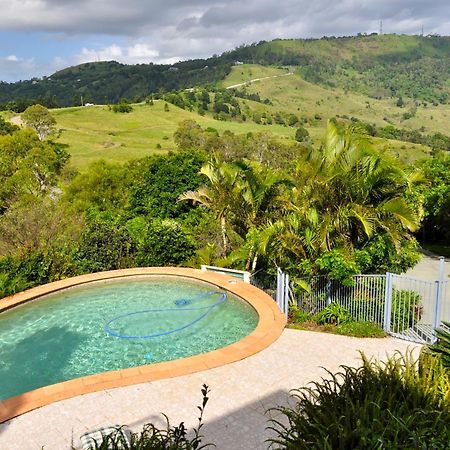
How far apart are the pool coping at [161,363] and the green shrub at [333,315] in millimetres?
888

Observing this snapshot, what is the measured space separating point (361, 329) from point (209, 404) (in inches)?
161

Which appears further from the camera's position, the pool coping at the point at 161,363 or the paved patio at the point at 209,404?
the pool coping at the point at 161,363

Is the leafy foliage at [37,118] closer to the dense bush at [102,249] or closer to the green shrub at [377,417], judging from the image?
the dense bush at [102,249]

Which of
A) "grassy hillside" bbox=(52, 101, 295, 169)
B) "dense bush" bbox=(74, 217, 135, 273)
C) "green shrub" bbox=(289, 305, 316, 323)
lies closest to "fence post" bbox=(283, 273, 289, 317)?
"green shrub" bbox=(289, 305, 316, 323)

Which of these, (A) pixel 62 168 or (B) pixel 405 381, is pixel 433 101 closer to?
(A) pixel 62 168

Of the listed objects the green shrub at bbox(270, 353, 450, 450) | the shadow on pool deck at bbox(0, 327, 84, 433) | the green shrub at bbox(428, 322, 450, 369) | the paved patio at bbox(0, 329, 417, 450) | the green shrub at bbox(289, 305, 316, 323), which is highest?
the green shrub at bbox(270, 353, 450, 450)

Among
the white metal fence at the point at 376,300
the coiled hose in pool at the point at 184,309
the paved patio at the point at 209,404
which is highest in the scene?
the white metal fence at the point at 376,300

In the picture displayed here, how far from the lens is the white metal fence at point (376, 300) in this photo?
9.49 meters

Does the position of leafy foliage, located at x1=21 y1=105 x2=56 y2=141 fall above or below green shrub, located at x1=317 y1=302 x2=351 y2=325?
above

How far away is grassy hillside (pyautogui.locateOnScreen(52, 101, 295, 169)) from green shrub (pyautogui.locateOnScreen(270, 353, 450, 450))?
48770mm

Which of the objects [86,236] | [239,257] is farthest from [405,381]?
[86,236]

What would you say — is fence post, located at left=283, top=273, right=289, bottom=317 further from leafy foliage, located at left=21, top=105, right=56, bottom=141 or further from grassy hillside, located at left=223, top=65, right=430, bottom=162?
grassy hillside, located at left=223, top=65, right=430, bottom=162

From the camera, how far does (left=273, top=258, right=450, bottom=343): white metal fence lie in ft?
31.1

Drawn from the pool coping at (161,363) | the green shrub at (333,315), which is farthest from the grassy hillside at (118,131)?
the green shrub at (333,315)
